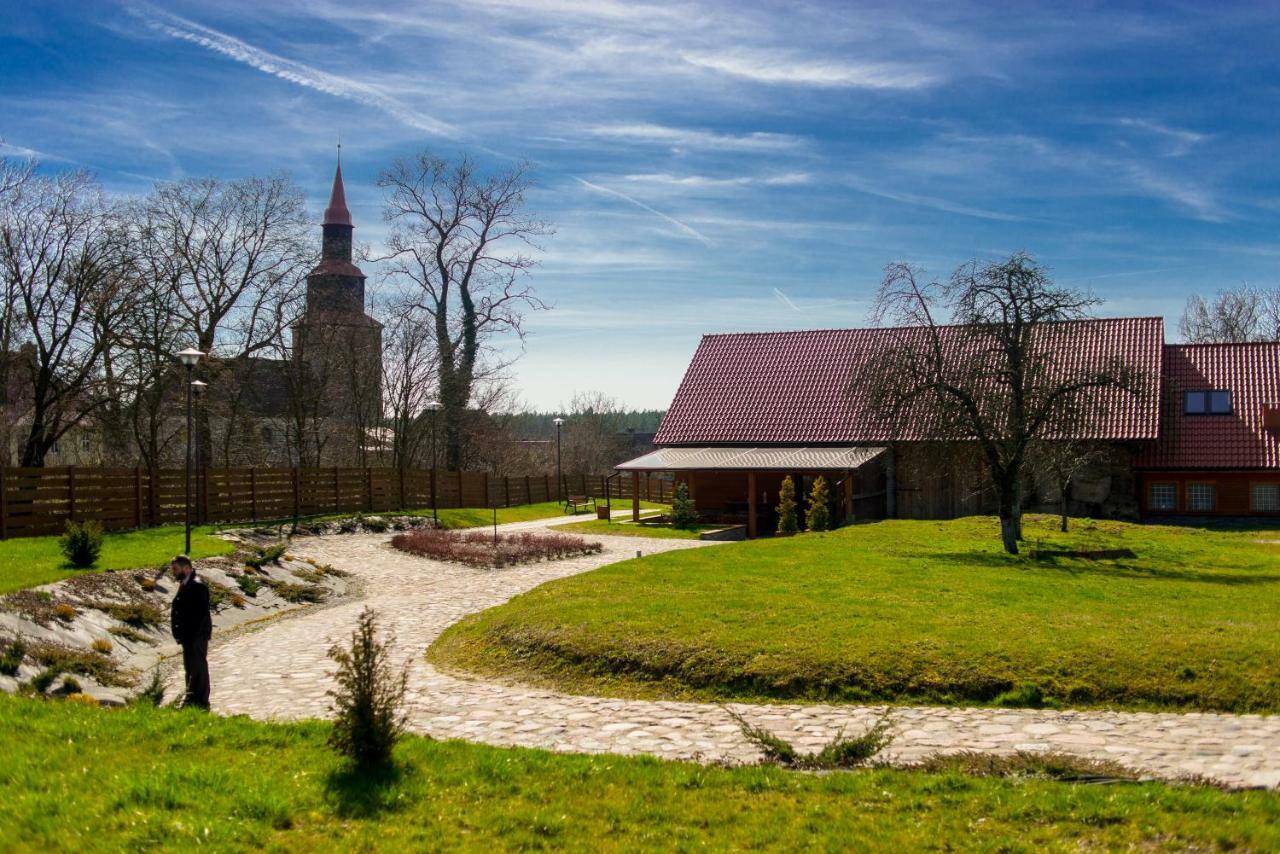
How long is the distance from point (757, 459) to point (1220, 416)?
15.7m

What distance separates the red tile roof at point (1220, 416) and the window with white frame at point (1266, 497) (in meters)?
0.79

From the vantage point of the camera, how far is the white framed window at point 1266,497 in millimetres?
32906

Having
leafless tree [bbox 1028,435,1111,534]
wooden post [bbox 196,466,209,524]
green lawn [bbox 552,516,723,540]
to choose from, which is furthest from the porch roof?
wooden post [bbox 196,466,209,524]

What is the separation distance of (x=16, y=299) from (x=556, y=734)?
2971cm

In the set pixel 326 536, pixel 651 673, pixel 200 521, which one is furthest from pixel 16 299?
pixel 651 673

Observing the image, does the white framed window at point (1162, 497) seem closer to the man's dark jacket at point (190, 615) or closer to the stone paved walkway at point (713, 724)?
the stone paved walkway at point (713, 724)

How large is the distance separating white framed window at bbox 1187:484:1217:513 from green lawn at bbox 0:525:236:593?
95.0ft

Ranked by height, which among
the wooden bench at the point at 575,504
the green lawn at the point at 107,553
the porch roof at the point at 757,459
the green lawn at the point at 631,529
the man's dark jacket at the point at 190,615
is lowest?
the green lawn at the point at 631,529

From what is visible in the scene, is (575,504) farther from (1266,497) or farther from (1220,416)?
(1266,497)

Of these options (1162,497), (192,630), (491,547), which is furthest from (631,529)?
(192,630)

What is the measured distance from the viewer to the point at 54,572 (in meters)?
16.4

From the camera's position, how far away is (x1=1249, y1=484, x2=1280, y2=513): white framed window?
3291 centimetres

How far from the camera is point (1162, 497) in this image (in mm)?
33969

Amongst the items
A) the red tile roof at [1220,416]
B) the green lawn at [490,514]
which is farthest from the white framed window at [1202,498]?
the green lawn at [490,514]
